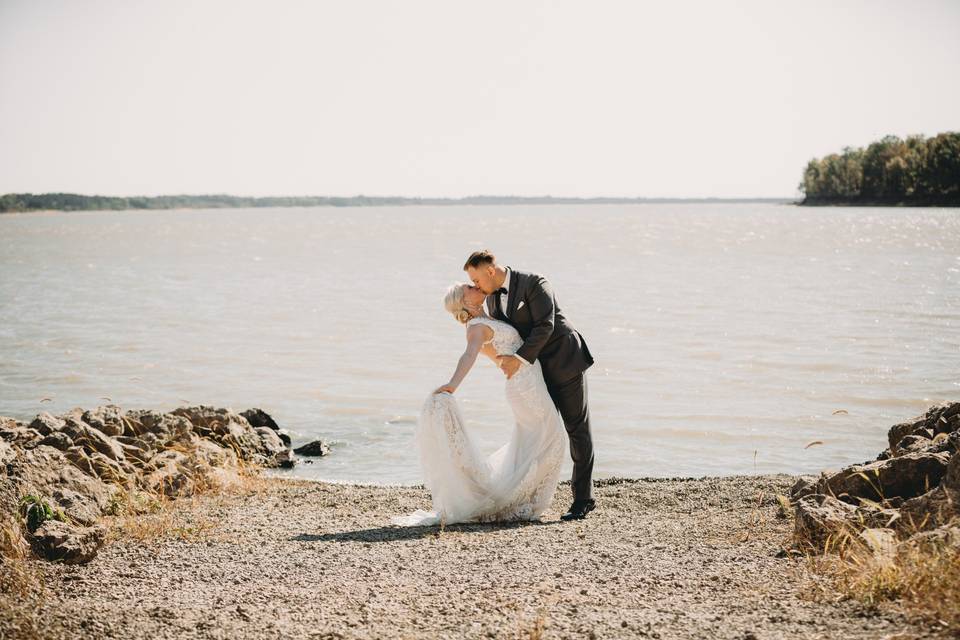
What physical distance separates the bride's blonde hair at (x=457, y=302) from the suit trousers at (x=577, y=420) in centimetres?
107

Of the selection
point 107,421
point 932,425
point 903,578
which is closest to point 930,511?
point 903,578

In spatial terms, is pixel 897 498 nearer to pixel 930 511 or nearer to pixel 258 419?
pixel 930 511

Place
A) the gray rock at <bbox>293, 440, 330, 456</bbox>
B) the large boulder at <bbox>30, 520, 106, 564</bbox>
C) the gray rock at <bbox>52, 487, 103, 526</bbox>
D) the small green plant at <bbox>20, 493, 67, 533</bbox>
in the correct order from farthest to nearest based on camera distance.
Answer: the gray rock at <bbox>293, 440, 330, 456</bbox>, the gray rock at <bbox>52, 487, 103, 526</bbox>, the small green plant at <bbox>20, 493, 67, 533</bbox>, the large boulder at <bbox>30, 520, 106, 564</bbox>

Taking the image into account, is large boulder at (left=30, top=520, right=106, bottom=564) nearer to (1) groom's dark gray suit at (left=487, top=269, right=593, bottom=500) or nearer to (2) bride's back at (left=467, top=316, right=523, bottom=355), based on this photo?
(2) bride's back at (left=467, top=316, right=523, bottom=355)

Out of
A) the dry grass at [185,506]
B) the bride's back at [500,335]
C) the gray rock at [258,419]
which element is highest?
the bride's back at [500,335]

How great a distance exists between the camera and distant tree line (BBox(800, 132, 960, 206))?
434 feet

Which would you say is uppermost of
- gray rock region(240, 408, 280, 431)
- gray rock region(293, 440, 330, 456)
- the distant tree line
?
the distant tree line

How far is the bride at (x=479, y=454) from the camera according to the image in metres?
8.07

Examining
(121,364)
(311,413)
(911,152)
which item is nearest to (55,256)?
(121,364)

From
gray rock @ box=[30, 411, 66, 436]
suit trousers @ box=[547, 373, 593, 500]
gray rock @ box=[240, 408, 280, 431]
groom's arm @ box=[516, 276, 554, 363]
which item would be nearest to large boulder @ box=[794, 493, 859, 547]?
suit trousers @ box=[547, 373, 593, 500]

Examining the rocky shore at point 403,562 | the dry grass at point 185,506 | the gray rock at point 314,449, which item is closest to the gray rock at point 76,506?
the rocky shore at point 403,562

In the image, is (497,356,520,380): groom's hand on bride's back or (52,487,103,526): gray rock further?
(497,356,520,380): groom's hand on bride's back

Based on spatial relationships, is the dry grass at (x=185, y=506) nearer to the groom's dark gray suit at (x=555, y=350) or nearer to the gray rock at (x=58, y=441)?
the gray rock at (x=58, y=441)

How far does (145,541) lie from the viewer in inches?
271
